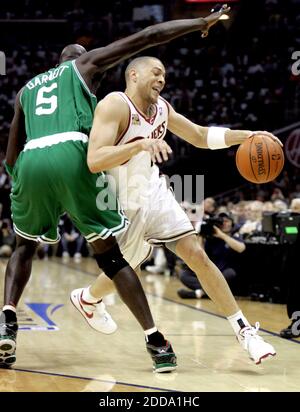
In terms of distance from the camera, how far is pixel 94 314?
5.70 meters

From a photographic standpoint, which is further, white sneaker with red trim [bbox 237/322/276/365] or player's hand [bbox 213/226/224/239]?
player's hand [bbox 213/226/224/239]

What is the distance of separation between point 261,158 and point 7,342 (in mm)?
2017

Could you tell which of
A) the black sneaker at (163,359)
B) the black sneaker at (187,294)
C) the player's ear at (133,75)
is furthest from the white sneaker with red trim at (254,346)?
the black sneaker at (187,294)

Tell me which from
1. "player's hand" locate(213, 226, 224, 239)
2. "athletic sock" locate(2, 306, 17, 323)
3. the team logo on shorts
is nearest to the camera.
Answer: "athletic sock" locate(2, 306, 17, 323)

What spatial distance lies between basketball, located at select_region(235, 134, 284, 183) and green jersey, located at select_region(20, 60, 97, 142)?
1088mm

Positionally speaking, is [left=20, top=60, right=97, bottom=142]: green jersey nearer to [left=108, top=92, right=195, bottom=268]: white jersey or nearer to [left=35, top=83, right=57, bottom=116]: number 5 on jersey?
[left=35, top=83, right=57, bottom=116]: number 5 on jersey

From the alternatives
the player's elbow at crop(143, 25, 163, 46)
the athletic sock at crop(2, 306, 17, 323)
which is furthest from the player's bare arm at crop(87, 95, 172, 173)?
the athletic sock at crop(2, 306, 17, 323)

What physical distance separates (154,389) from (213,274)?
1155 mm

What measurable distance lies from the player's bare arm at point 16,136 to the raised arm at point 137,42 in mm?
528

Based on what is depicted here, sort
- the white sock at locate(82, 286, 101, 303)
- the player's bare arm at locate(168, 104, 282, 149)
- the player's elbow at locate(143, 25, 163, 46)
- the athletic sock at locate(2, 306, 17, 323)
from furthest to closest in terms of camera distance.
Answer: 1. the white sock at locate(82, 286, 101, 303)
2. the player's bare arm at locate(168, 104, 282, 149)
3. the athletic sock at locate(2, 306, 17, 323)
4. the player's elbow at locate(143, 25, 163, 46)

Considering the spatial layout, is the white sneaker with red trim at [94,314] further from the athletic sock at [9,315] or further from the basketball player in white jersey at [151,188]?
the athletic sock at [9,315]

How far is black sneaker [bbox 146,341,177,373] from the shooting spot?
473 cm

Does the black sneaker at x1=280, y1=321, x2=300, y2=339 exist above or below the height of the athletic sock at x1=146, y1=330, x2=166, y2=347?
below

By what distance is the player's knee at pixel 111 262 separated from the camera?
4840mm
